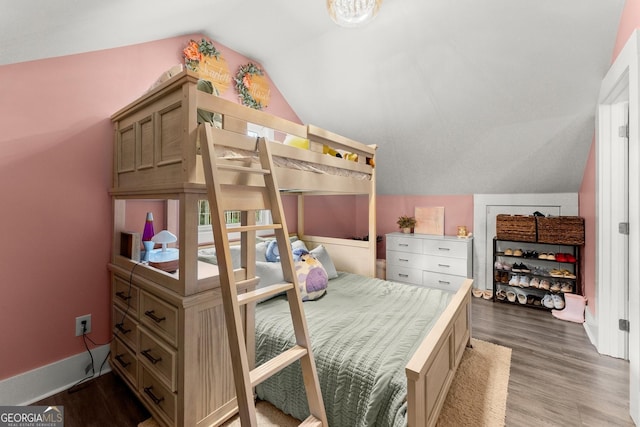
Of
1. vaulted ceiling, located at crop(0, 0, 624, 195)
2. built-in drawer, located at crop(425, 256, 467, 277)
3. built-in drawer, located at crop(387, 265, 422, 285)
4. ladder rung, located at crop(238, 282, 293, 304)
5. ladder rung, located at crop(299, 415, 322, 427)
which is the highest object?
vaulted ceiling, located at crop(0, 0, 624, 195)

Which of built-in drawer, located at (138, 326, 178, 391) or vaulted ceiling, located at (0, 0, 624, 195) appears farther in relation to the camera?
vaulted ceiling, located at (0, 0, 624, 195)

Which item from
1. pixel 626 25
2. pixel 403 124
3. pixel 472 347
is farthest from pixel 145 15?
pixel 472 347

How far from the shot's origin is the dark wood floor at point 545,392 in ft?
5.55

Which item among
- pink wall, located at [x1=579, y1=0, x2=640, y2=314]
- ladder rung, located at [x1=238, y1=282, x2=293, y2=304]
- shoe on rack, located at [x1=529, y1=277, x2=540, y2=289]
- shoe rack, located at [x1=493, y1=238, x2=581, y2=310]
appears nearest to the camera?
ladder rung, located at [x1=238, y1=282, x2=293, y2=304]

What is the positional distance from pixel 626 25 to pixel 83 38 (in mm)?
3517

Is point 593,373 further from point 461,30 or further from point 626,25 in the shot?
point 461,30

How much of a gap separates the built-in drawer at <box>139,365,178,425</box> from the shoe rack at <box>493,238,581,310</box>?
3.55m

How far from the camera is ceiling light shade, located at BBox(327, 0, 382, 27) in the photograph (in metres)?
1.95

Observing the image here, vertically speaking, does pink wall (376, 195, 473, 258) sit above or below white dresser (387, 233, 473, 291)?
above

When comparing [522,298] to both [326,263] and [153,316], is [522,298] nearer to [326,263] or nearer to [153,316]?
[326,263]

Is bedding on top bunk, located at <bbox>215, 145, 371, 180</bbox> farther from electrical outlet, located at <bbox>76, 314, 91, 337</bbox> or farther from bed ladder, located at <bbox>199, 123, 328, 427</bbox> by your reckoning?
electrical outlet, located at <bbox>76, 314, 91, 337</bbox>

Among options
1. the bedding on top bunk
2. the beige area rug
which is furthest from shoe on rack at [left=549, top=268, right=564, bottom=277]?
the bedding on top bunk

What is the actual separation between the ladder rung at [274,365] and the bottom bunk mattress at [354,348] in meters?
0.35

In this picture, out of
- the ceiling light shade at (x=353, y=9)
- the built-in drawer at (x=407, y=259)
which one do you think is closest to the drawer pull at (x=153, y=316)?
the ceiling light shade at (x=353, y=9)
